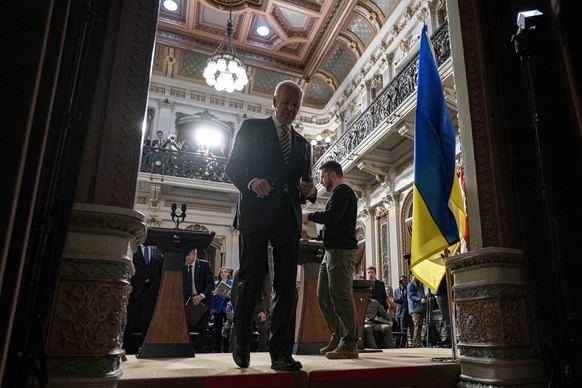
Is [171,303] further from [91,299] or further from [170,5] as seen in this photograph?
[170,5]

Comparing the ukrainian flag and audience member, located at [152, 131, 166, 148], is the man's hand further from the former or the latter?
audience member, located at [152, 131, 166, 148]

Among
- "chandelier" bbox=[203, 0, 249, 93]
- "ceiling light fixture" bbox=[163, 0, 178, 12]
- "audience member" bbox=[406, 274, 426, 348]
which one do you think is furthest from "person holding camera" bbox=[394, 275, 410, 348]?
"ceiling light fixture" bbox=[163, 0, 178, 12]

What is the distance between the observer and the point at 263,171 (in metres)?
2.26

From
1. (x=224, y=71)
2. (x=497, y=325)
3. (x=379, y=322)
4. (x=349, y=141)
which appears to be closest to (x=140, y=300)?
(x=379, y=322)

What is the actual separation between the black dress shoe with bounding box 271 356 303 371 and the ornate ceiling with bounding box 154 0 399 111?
10.8 m

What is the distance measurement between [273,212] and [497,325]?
4.36 ft

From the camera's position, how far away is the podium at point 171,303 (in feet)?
9.95

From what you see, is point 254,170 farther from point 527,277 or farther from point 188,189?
point 188,189

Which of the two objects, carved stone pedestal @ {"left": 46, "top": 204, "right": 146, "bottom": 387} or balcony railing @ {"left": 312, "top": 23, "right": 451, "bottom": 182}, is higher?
balcony railing @ {"left": 312, "top": 23, "right": 451, "bottom": 182}

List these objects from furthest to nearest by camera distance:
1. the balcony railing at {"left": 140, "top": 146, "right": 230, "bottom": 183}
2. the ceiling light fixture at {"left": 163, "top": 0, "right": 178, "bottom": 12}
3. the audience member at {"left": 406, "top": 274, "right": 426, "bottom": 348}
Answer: the balcony railing at {"left": 140, "top": 146, "right": 230, "bottom": 183} < the ceiling light fixture at {"left": 163, "top": 0, "right": 178, "bottom": 12} < the audience member at {"left": 406, "top": 274, "right": 426, "bottom": 348}

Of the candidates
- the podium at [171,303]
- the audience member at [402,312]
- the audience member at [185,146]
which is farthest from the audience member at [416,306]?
the audience member at [185,146]

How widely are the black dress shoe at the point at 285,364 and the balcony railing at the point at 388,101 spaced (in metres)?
7.20

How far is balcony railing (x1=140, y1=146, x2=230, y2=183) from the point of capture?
12258 mm

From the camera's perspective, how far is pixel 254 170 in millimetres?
2264
